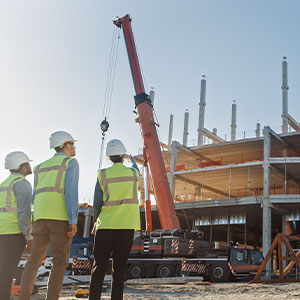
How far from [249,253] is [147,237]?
4584mm

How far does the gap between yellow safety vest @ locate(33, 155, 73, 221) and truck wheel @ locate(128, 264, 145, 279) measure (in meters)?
14.7

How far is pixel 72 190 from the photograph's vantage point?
411cm

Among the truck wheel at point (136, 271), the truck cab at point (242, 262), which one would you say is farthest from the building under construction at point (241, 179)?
the truck wheel at point (136, 271)

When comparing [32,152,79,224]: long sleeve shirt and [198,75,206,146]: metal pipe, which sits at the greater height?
[198,75,206,146]: metal pipe

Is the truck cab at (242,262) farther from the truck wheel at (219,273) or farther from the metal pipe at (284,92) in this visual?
the metal pipe at (284,92)

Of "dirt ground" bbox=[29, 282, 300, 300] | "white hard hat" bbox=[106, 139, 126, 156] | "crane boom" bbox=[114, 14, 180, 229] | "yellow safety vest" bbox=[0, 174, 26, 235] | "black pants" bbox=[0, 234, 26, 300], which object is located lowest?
"dirt ground" bbox=[29, 282, 300, 300]

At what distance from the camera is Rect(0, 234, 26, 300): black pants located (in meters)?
4.22

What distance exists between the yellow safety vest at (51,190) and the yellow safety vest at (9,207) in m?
0.45

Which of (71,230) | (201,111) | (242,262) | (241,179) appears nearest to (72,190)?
(71,230)

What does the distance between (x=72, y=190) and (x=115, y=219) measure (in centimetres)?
52

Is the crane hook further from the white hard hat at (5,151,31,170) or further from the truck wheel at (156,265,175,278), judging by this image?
the white hard hat at (5,151,31,170)

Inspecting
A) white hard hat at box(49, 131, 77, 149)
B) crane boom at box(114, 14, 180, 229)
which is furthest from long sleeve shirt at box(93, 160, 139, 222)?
crane boom at box(114, 14, 180, 229)

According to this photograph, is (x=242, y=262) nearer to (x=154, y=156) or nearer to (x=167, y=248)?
(x=167, y=248)

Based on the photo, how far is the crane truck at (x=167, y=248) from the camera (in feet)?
56.3
